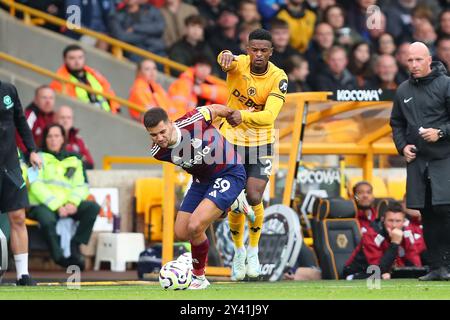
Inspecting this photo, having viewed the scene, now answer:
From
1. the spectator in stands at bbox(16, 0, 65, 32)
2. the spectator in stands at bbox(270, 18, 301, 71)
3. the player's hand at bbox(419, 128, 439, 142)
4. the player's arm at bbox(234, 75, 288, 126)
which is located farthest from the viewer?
the spectator in stands at bbox(270, 18, 301, 71)

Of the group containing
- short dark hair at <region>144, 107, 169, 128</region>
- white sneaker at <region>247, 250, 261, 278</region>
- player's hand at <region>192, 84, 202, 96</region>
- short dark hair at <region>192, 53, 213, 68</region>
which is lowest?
white sneaker at <region>247, 250, 261, 278</region>

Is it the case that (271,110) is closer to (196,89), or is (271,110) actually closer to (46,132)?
(46,132)

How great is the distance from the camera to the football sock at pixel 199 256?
1302 centimetres

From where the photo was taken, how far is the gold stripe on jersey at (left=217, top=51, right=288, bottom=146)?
14.4 m

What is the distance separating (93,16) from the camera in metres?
22.3

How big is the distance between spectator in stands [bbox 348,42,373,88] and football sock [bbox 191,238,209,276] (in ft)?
35.8

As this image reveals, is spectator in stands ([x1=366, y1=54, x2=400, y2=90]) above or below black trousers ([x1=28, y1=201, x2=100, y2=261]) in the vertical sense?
above

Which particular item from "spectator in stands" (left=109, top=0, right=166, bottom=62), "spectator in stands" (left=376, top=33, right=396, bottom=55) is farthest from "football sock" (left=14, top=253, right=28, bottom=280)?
"spectator in stands" (left=376, top=33, right=396, bottom=55)

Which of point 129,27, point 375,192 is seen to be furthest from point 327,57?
point 375,192

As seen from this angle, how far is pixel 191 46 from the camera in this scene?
22.5 meters

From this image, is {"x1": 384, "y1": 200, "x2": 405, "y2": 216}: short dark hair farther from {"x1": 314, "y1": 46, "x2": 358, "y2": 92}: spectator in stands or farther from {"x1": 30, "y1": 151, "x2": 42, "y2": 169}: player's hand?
{"x1": 314, "y1": 46, "x2": 358, "y2": 92}: spectator in stands

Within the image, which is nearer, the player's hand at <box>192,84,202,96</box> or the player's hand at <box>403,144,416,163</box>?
the player's hand at <box>403,144,416,163</box>

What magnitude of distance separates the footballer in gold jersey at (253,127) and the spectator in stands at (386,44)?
31.8 feet
